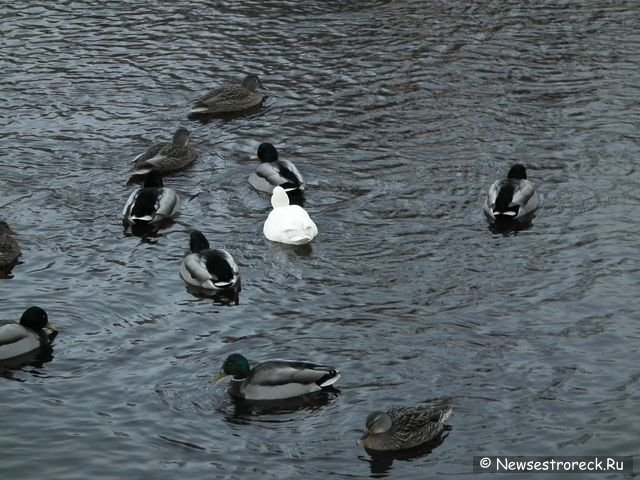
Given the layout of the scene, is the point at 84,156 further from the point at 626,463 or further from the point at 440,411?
the point at 626,463

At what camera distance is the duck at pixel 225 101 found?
921 inches

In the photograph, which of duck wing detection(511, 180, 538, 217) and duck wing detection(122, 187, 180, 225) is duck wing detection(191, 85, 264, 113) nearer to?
duck wing detection(122, 187, 180, 225)

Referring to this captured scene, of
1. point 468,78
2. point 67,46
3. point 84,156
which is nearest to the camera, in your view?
point 84,156

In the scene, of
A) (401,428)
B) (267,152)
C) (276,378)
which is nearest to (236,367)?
(276,378)

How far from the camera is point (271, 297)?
16797 millimetres

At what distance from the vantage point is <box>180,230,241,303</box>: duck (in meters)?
17.0

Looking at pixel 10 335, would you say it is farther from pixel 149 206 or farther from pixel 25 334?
pixel 149 206

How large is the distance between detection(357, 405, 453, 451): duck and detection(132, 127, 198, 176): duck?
8.57 meters

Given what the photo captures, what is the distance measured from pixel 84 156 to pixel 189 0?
880 centimetres

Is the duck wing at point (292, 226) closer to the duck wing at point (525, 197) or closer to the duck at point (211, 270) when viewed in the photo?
the duck at point (211, 270)

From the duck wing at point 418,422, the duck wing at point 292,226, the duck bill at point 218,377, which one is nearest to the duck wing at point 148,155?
the duck wing at point 292,226

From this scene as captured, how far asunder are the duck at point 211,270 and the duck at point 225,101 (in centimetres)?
634

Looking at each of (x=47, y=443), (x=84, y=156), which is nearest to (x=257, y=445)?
(x=47, y=443)

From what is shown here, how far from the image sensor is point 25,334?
1563cm
